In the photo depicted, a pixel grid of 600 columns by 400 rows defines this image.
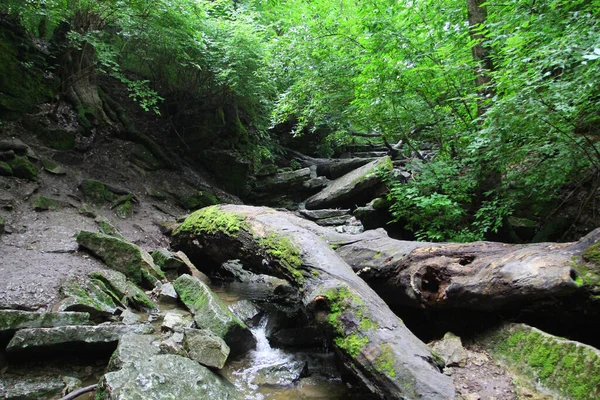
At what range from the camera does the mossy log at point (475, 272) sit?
273 cm

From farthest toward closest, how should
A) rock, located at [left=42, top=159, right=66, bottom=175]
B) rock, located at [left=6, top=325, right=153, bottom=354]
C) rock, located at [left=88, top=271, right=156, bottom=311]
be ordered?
rock, located at [left=42, top=159, right=66, bottom=175] < rock, located at [left=88, top=271, right=156, bottom=311] < rock, located at [left=6, top=325, right=153, bottom=354]

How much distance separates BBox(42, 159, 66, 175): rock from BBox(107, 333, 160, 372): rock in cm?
616

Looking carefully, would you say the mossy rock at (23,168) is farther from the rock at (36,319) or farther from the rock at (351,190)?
the rock at (351,190)

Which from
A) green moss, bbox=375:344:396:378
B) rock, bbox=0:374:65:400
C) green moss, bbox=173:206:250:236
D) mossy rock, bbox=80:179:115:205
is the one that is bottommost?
rock, bbox=0:374:65:400

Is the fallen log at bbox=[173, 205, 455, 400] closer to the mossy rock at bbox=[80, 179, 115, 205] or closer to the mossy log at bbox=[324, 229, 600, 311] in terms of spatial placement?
the mossy log at bbox=[324, 229, 600, 311]

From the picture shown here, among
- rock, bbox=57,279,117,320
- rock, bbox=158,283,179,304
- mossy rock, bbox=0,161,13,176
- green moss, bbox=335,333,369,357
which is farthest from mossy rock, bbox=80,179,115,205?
green moss, bbox=335,333,369,357

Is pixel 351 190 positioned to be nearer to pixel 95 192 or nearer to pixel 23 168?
pixel 95 192

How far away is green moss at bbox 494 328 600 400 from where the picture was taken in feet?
7.37

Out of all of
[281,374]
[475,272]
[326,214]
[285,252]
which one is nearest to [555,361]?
[475,272]

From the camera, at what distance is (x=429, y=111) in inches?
273

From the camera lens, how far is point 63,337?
2.94m

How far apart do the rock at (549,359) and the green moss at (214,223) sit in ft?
10.5

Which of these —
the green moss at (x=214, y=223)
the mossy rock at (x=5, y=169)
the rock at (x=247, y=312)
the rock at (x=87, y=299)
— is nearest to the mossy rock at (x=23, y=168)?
the mossy rock at (x=5, y=169)

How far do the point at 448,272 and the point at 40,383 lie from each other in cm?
376
